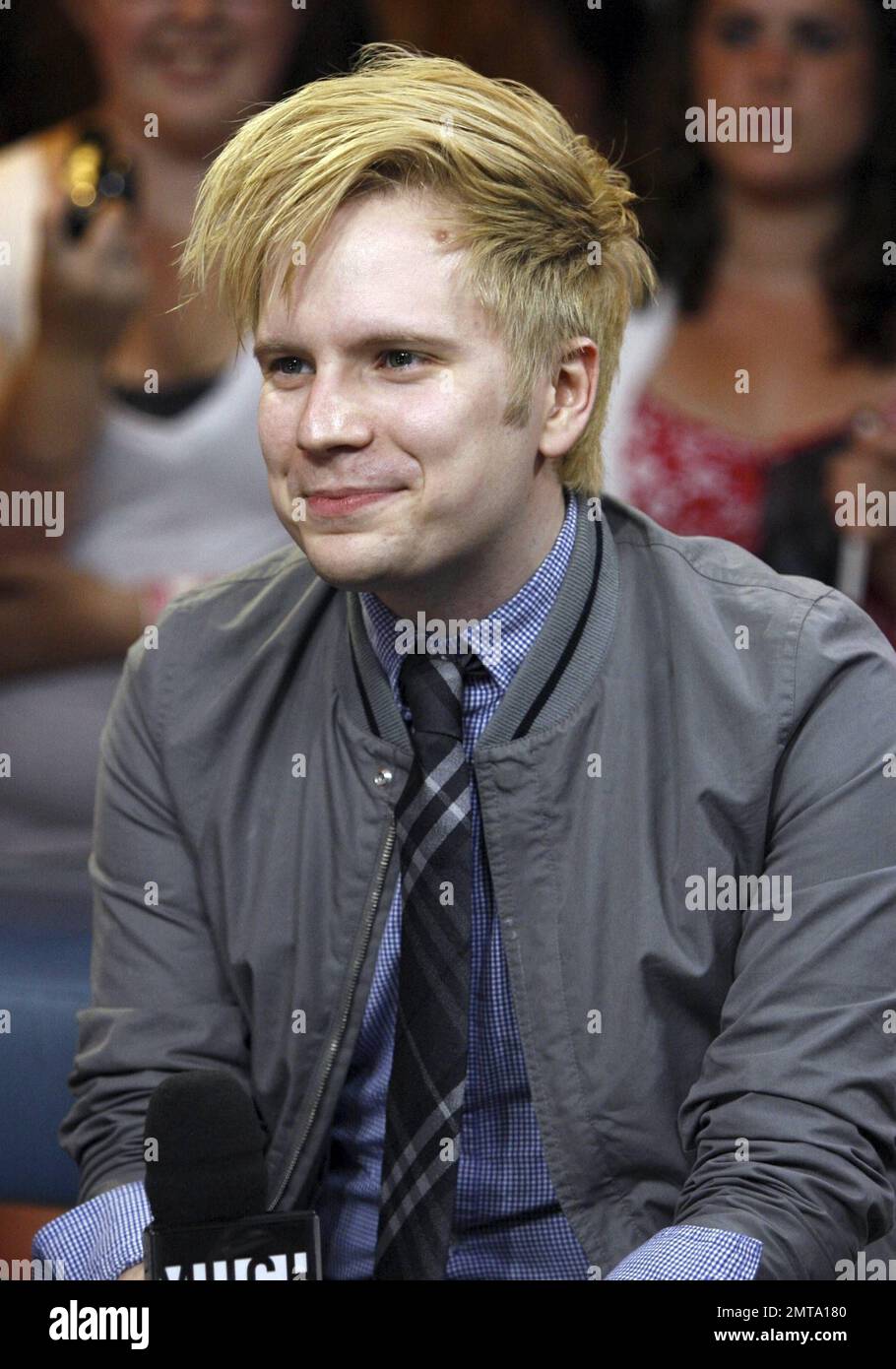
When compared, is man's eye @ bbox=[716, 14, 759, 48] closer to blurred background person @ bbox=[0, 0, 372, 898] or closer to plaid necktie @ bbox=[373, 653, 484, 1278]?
blurred background person @ bbox=[0, 0, 372, 898]

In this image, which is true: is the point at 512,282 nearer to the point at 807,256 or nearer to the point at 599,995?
the point at 599,995

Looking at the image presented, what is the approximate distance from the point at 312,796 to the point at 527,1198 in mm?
353

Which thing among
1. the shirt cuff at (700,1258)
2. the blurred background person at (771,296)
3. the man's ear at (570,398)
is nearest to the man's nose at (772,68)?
the blurred background person at (771,296)

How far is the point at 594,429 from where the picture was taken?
145cm

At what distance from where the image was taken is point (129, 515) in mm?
2539

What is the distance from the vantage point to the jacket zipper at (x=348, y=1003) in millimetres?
1312

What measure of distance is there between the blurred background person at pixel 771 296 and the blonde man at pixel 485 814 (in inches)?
41.8

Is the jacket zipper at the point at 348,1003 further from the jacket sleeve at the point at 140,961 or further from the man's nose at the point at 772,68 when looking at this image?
the man's nose at the point at 772,68

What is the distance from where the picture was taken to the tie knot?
1.33m

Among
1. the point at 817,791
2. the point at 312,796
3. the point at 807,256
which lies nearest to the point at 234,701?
the point at 312,796

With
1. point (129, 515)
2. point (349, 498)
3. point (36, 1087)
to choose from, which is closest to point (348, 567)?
point (349, 498)

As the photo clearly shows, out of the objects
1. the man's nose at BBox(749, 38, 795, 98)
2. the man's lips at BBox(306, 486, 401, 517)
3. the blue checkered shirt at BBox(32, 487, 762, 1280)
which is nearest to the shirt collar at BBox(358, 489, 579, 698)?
the blue checkered shirt at BBox(32, 487, 762, 1280)

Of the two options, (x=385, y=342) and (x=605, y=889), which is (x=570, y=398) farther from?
(x=605, y=889)

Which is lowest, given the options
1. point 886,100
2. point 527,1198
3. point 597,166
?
point 527,1198
